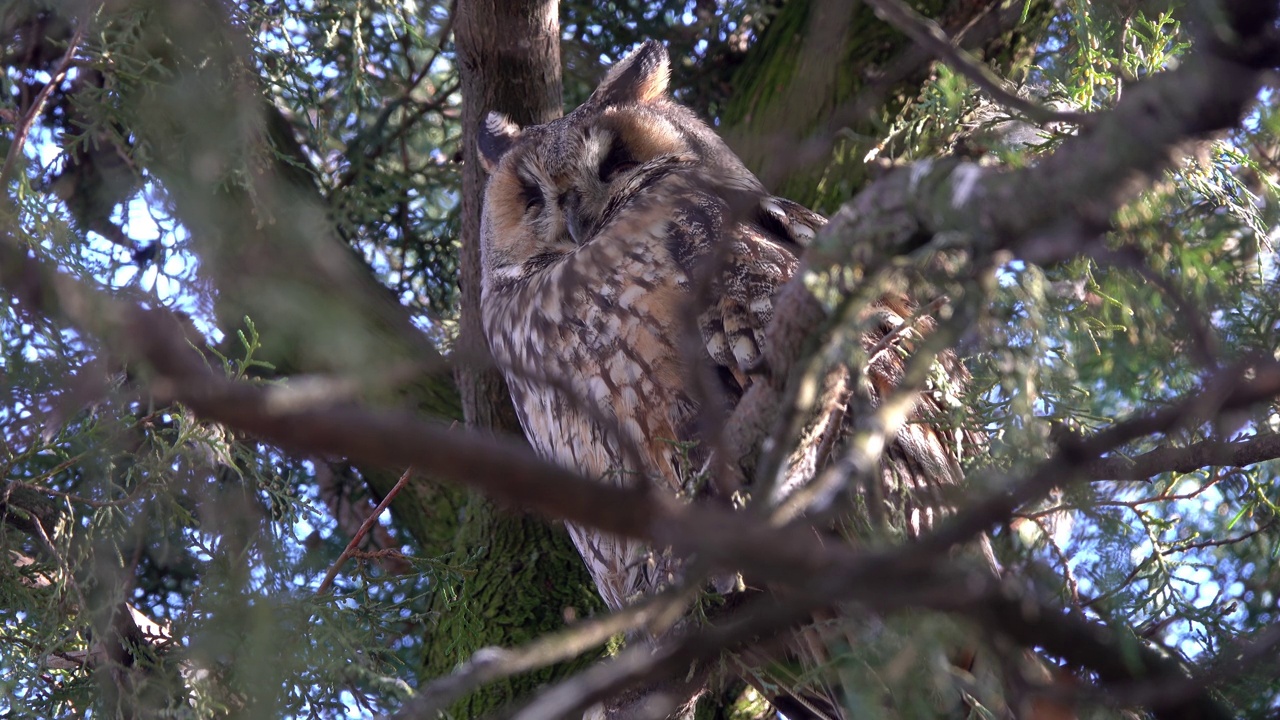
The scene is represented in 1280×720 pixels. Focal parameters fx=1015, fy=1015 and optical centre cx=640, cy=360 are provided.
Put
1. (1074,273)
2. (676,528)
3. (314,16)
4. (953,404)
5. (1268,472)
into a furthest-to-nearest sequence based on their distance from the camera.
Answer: (314,16)
(1268,472)
(1074,273)
(953,404)
(676,528)

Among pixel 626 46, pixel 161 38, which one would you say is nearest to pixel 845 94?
pixel 626 46

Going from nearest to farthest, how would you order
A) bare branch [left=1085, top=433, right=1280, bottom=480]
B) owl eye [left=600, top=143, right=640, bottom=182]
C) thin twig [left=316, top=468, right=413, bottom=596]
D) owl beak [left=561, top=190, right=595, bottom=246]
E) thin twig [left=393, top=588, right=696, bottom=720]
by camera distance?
thin twig [left=393, top=588, right=696, bottom=720] < bare branch [left=1085, top=433, right=1280, bottom=480] < thin twig [left=316, top=468, right=413, bottom=596] < owl beak [left=561, top=190, right=595, bottom=246] < owl eye [left=600, top=143, right=640, bottom=182]

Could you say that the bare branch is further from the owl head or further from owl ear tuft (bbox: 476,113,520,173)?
owl ear tuft (bbox: 476,113,520,173)

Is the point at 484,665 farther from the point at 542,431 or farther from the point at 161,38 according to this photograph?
the point at 161,38

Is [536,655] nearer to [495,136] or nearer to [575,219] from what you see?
[575,219]

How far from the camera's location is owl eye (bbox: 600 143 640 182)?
279 cm

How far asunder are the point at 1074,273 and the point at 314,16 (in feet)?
6.87

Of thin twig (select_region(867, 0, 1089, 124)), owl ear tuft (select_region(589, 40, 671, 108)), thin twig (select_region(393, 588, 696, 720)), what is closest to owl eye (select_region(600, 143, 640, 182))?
owl ear tuft (select_region(589, 40, 671, 108))

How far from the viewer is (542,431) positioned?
2422 mm

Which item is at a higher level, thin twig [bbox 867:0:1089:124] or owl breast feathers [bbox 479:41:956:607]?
owl breast feathers [bbox 479:41:956:607]

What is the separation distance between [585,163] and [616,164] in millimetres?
127

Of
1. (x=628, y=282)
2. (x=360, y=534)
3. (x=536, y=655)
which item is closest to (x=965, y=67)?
(x=536, y=655)

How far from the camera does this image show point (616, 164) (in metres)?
2.83

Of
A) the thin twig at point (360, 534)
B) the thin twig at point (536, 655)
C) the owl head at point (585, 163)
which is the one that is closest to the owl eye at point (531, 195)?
the owl head at point (585, 163)
